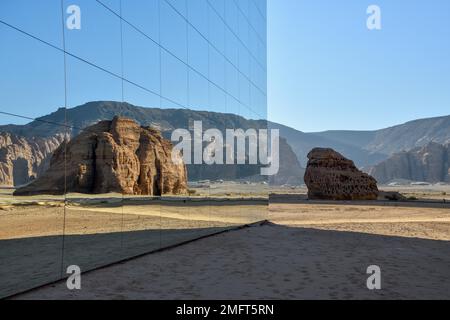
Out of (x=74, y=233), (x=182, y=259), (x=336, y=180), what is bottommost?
(x=182, y=259)

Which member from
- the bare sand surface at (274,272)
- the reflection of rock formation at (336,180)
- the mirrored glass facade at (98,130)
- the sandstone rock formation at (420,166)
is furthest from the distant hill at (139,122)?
the sandstone rock formation at (420,166)

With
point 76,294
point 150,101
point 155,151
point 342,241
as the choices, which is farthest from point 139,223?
point 342,241

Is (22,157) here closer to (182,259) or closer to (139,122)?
(139,122)

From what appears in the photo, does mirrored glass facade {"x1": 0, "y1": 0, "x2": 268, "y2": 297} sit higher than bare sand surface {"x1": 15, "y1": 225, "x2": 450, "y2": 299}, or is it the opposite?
mirrored glass facade {"x1": 0, "y1": 0, "x2": 268, "y2": 297}

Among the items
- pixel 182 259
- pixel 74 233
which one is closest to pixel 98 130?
pixel 74 233

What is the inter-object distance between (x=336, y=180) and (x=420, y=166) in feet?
489

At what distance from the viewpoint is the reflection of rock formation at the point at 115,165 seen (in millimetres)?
7492

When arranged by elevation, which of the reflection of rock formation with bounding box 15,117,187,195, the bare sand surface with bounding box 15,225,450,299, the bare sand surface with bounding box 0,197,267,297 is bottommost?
the bare sand surface with bounding box 15,225,450,299

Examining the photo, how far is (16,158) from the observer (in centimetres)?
694

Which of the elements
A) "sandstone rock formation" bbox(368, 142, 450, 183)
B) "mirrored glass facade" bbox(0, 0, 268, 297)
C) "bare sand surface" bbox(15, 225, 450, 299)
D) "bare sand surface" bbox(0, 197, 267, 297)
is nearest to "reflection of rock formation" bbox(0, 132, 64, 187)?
"mirrored glass facade" bbox(0, 0, 268, 297)

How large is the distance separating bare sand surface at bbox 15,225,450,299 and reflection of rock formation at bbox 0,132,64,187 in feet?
5.71

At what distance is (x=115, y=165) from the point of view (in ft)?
31.3

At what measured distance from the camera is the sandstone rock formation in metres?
173

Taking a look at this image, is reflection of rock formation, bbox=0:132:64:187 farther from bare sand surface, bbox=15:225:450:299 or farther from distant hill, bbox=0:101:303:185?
bare sand surface, bbox=15:225:450:299
